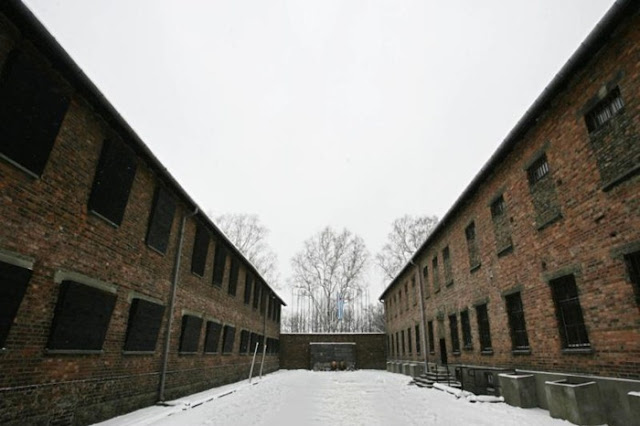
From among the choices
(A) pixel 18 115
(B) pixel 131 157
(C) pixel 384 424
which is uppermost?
(B) pixel 131 157

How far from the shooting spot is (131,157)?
886 centimetres

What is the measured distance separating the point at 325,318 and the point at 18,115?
134 feet

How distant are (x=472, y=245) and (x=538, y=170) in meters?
4.98

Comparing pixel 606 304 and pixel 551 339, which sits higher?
pixel 606 304

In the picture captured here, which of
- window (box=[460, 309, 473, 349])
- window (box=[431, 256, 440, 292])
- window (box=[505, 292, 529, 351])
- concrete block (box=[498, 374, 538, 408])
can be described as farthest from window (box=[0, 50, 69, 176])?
window (box=[431, 256, 440, 292])

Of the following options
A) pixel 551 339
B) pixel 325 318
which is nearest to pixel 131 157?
pixel 551 339

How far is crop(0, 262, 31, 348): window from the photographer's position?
213 inches

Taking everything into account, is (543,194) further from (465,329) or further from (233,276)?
(233,276)

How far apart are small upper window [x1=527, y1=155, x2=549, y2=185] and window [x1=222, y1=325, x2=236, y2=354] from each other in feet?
45.9

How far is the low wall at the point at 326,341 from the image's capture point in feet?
105

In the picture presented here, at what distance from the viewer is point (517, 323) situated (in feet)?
34.4

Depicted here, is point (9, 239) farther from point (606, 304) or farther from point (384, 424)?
point (606, 304)

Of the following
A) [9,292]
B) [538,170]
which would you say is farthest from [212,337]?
[538,170]

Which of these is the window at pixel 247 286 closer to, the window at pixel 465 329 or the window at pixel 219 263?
the window at pixel 219 263
